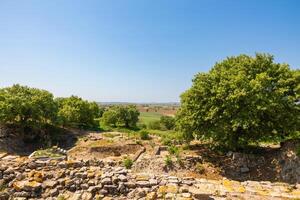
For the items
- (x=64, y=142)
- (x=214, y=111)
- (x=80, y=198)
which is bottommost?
(x=64, y=142)

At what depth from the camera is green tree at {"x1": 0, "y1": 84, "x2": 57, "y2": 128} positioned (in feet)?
77.7

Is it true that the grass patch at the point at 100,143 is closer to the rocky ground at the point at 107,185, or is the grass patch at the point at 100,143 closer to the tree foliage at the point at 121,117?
the rocky ground at the point at 107,185

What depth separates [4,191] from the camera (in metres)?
7.11

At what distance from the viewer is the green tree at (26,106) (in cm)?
2367

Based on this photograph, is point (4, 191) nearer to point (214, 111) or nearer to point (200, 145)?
point (214, 111)

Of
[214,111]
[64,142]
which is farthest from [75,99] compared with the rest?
[214,111]

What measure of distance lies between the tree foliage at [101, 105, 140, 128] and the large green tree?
22.8 metres

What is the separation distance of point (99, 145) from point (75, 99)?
16.4 meters

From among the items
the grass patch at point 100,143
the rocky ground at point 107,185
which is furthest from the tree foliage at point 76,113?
the rocky ground at point 107,185

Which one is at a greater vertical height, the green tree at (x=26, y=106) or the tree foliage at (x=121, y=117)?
the green tree at (x=26, y=106)

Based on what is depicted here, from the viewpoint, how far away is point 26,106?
2405cm

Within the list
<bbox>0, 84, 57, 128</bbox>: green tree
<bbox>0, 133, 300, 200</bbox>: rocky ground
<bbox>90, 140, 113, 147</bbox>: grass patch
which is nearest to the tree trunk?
A: <bbox>0, 133, 300, 200</bbox>: rocky ground

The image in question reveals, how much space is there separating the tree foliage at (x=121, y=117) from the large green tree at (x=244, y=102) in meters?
22.8

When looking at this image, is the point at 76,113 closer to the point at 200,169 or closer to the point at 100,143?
the point at 100,143
